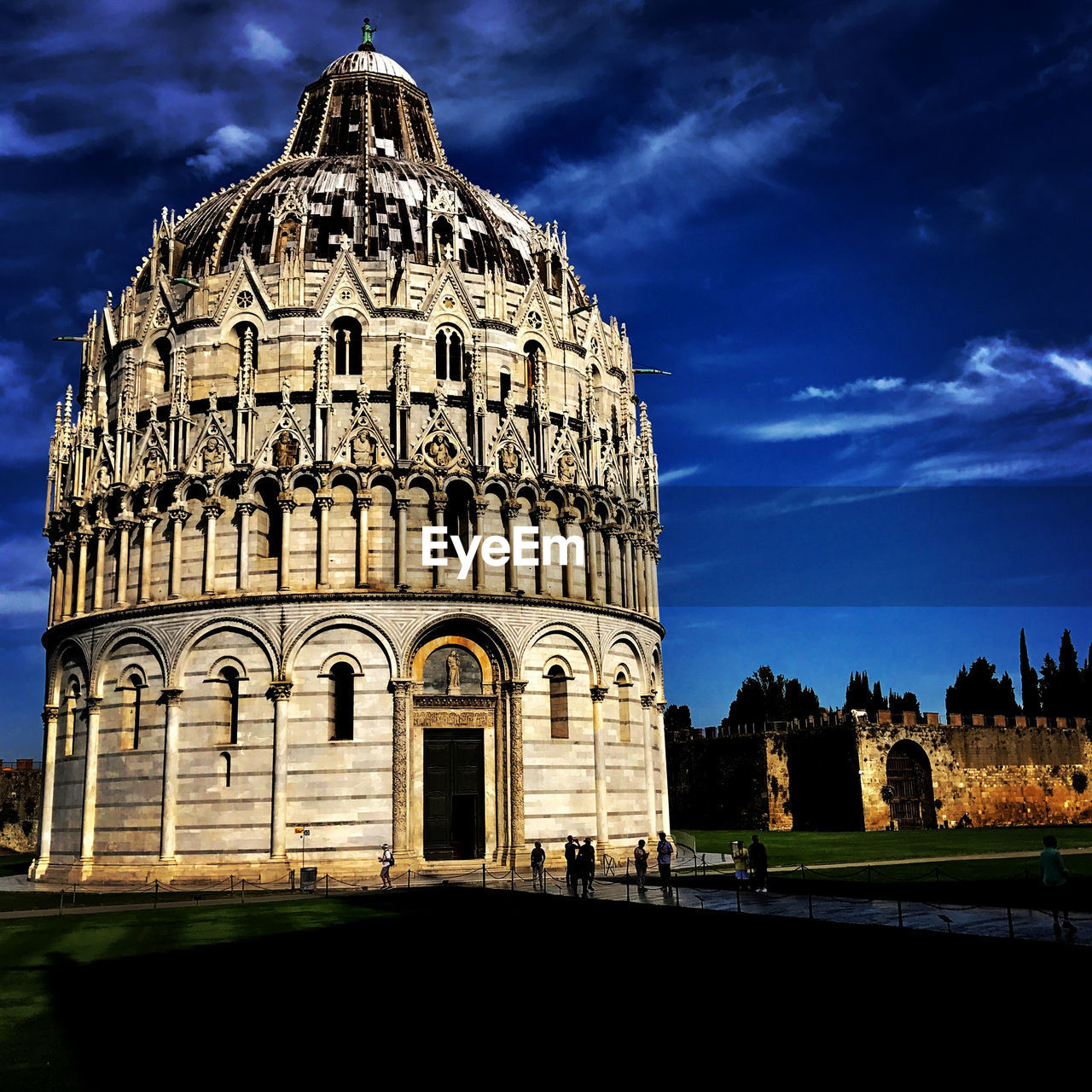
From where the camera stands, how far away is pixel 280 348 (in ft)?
144

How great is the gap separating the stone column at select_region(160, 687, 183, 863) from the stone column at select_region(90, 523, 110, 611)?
5711 mm

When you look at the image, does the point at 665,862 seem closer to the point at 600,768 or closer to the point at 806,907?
the point at 806,907

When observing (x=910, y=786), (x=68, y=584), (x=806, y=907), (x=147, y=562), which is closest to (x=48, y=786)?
(x=68, y=584)

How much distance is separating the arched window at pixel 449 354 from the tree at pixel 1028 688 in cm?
7060

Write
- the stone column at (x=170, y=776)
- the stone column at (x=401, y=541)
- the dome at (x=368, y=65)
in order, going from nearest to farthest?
the stone column at (x=170, y=776) → the stone column at (x=401, y=541) → the dome at (x=368, y=65)

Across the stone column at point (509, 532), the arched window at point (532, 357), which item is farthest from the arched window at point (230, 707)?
the arched window at point (532, 357)

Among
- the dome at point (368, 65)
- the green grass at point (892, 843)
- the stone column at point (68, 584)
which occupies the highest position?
the dome at point (368, 65)

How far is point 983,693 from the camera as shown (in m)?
96.8

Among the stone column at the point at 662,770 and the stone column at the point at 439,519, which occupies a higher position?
the stone column at the point at 439,519

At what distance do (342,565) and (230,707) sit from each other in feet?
20.6

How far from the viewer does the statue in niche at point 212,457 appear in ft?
137

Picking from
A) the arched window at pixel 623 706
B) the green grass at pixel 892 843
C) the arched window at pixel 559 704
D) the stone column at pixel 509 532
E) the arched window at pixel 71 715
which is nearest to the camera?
the stone column at pixel 509 532

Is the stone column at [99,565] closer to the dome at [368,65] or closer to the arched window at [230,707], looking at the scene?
the arched window at [230,707]

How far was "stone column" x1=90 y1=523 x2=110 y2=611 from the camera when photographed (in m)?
43.7
